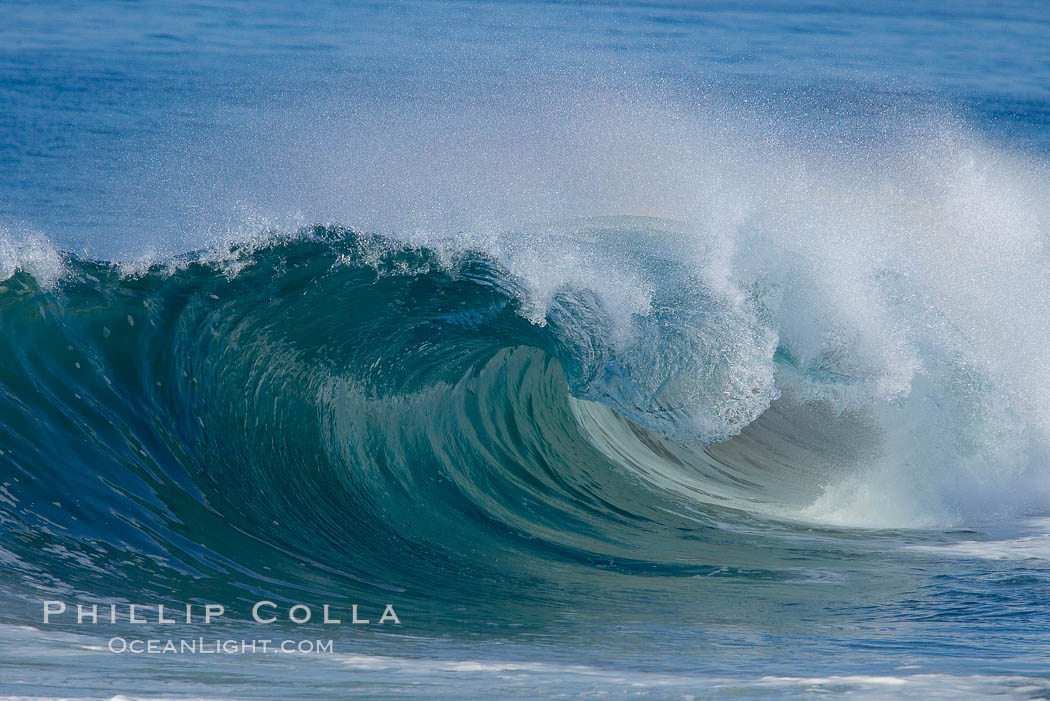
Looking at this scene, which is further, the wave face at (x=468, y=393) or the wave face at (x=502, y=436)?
the wave face at (x=468, y=393)

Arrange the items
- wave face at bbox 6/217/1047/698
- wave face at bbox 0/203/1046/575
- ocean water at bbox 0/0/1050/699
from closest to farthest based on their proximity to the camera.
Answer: ocean water at bbox 0/0/1050/699 < wave face at bbox 6/217/1047/698 < wave face at bbox 0/203/1046/575

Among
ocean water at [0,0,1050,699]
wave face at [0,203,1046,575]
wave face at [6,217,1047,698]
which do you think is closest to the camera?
ocean water at [0,0,1050,699]

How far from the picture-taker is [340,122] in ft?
102

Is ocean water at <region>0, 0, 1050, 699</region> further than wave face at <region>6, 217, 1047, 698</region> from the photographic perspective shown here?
No

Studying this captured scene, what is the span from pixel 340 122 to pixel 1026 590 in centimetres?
2898

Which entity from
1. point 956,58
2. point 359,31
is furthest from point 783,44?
point 359,31

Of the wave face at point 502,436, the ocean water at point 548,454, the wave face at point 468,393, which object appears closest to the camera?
the ocean water at point 548,454

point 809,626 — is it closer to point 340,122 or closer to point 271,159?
point 271,159

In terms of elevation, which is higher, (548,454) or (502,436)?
(502,436)

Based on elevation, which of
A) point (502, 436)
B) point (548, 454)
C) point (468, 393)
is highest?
point (468, 393)

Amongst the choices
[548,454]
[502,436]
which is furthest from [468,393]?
[548,454]

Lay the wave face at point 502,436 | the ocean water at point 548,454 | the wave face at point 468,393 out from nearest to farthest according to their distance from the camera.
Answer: the ocean water at point 548,454, the wave face at point 502,436, the wave face at point 468,393

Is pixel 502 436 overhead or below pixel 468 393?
below

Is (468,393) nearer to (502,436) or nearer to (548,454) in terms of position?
(502,436)
